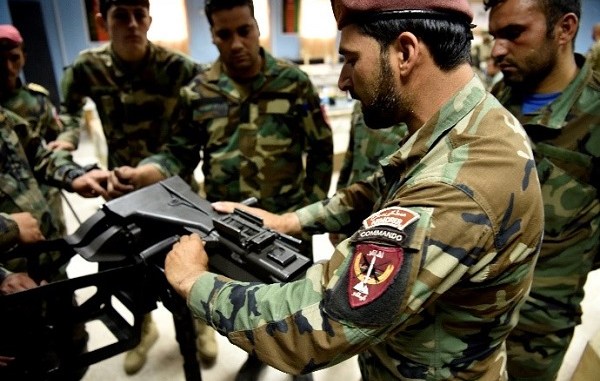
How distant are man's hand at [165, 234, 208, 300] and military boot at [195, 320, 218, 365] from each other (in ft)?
4.38

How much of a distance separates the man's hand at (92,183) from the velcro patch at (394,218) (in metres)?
1.27

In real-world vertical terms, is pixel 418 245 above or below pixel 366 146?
above

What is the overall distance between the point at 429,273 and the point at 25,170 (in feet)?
5.57

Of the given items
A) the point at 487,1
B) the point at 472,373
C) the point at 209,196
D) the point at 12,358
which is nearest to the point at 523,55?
→ the point at 487,1

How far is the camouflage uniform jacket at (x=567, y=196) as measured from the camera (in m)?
1.34

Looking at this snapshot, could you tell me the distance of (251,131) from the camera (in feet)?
6.16

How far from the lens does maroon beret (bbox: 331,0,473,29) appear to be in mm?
757

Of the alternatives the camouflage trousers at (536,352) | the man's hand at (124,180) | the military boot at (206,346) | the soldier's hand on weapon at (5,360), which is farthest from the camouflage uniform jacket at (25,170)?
the camouflage trousers at (536,352)

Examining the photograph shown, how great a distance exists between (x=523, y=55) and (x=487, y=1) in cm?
25

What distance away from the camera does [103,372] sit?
2.11 m

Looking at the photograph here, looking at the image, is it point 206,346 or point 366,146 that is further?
point 206,346

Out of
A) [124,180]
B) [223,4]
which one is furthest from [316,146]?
[124,180]

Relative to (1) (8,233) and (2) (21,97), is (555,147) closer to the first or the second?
(1) (8,233)

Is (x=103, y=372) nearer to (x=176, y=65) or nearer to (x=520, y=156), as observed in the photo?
(x=176, y=65)
